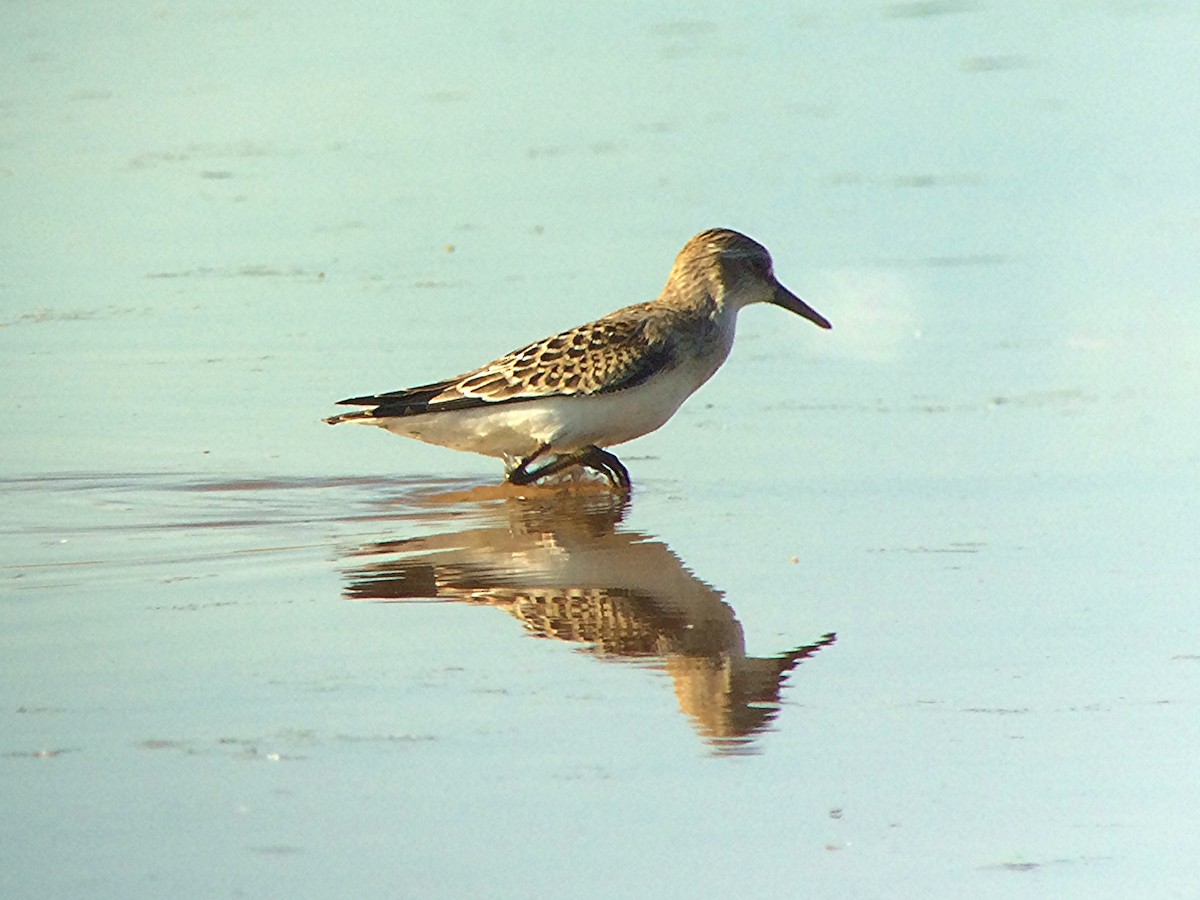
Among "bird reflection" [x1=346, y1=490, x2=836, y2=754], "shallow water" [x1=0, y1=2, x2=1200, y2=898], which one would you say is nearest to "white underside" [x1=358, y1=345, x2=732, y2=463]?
"shallow water" [x1=0, y1=2, x2=1200, y2=898]

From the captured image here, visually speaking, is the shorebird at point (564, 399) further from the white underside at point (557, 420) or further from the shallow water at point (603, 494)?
the shallow water at point (603, 494)

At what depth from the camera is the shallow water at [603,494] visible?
17.2 ft

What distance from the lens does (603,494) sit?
941 centimetres

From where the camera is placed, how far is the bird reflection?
6.23 meters

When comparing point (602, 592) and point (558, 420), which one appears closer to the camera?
point (602, 592)

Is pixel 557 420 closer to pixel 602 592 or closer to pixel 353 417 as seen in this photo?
pixel 353 417

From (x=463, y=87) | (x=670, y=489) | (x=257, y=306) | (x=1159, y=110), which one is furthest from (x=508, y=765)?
(x=463, y=87)

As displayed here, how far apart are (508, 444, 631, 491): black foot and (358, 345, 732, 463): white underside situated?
5 centimetres

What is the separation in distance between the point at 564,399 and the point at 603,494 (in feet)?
1.40

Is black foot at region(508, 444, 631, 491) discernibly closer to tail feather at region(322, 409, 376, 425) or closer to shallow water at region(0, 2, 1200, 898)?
shallow water at region(0, 2, 1200, 898)

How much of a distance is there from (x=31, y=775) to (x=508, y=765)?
1.12 meters

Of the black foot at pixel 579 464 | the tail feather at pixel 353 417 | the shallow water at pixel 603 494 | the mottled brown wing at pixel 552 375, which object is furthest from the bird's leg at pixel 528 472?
the tail feather at pixel 353 417

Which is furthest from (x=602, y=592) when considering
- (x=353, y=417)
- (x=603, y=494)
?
(x=353, y=417)

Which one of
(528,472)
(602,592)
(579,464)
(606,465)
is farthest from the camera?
(528,472)
